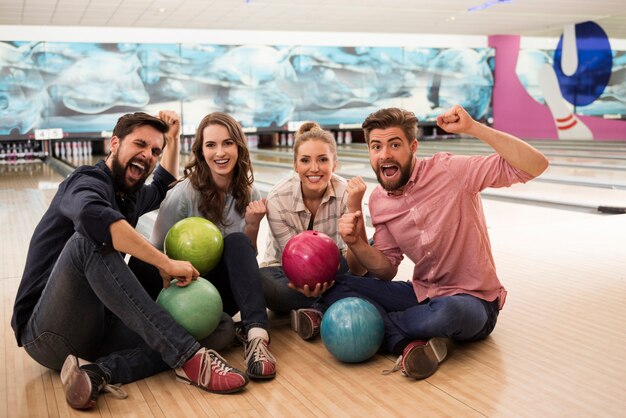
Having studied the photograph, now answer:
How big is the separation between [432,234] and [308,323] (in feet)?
1.56

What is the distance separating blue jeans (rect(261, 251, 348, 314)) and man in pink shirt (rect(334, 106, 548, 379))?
0.19m

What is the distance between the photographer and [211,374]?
5.66 feet

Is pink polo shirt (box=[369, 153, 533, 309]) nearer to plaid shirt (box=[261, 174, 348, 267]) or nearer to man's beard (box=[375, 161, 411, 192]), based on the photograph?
man's beard (box=[375, 161, 411, 192])

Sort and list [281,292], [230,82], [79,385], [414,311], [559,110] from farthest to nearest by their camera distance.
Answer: [559,110] → [230,82] → [281,292] → [414,311] → [79,385]

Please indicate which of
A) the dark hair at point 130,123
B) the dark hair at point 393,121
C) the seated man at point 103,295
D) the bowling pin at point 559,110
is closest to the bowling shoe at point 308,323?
the seated man at point 103,295

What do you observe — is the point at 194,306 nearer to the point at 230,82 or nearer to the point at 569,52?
the point at 230,82

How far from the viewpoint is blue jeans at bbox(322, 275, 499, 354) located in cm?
187

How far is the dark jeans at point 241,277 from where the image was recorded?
202cm

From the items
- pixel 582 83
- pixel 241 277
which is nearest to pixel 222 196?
pixel 241 277

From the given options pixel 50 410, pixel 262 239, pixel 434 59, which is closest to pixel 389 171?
pixel 50 410

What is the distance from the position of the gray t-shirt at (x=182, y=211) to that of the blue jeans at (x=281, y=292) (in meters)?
0.19

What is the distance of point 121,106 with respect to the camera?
1055 cm

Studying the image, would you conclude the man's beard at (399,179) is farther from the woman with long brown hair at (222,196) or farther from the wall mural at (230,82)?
the wall mural at (230,82)

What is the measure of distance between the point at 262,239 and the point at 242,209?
145 centimetres
